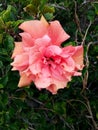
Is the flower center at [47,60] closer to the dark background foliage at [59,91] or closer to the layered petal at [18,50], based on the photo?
the layered petal at [18,50]

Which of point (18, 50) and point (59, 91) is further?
point (59, 91)

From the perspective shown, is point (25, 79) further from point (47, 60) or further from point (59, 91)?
point (59, 91)

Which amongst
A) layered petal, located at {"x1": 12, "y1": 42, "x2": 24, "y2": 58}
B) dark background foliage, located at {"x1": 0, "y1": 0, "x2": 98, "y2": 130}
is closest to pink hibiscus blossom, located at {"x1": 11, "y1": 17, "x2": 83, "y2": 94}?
layered petal, located at {"x1": 12, "y1": 42, "x2": 24, "y2": 58}

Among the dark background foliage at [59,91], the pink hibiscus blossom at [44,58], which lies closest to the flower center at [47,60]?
the pink hibiscus blossom at [44,58]

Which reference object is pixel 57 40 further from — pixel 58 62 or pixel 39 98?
pixel 39 98

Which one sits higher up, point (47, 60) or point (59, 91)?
point (47, 60)

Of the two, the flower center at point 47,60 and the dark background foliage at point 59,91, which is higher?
the flower center at point 47,60

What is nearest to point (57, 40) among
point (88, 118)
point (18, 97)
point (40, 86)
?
point (40, 86)

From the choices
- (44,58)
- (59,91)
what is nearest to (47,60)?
(44,58)

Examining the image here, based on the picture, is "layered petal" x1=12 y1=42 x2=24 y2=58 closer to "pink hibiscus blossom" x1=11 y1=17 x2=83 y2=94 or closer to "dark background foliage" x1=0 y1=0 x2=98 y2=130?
"pink hibiscus blossom" x1=11 y1=17 x2=83 y2=94
